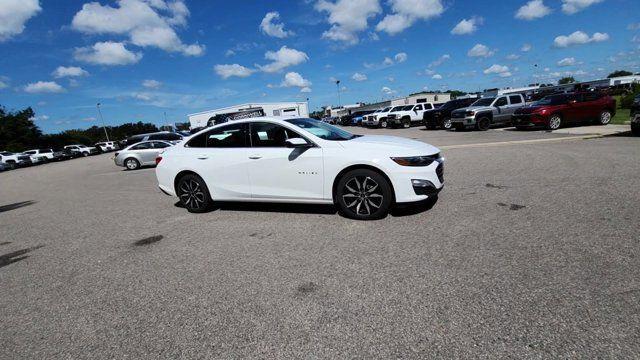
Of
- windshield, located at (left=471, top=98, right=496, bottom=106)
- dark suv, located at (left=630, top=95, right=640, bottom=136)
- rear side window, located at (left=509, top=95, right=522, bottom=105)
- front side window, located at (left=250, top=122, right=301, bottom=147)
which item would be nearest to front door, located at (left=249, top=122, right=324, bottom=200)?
front side window, located at (left=250, top=122, right=301, bottom=147)

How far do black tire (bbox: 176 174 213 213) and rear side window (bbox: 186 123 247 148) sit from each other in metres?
0.60

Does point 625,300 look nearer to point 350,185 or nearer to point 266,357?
point 266,357

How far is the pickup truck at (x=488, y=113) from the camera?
18.6m

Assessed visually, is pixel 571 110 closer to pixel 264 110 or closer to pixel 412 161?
pixel 412 161

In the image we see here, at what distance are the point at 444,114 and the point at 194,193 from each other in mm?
19726

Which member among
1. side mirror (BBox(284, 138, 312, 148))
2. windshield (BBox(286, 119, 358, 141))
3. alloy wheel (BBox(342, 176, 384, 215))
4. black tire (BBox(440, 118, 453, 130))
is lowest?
alloy wheel (BBox(342, 176, 384, 215))

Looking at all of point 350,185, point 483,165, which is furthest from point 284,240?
point 483,165

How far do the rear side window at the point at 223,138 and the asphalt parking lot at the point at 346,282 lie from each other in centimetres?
119

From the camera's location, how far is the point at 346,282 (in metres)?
3.18

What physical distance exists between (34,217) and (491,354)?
8.92 m

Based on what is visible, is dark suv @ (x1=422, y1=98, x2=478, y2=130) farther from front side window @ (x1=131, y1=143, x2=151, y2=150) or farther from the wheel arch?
the wheel arch

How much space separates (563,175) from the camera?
648 cm

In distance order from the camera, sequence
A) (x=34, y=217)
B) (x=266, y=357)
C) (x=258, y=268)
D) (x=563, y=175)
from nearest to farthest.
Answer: (x=266, y=357) < (x=258, y=268) < (x=563, y=175) < (x=34, y=217)

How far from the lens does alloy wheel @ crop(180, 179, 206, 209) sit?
597 centimetres
